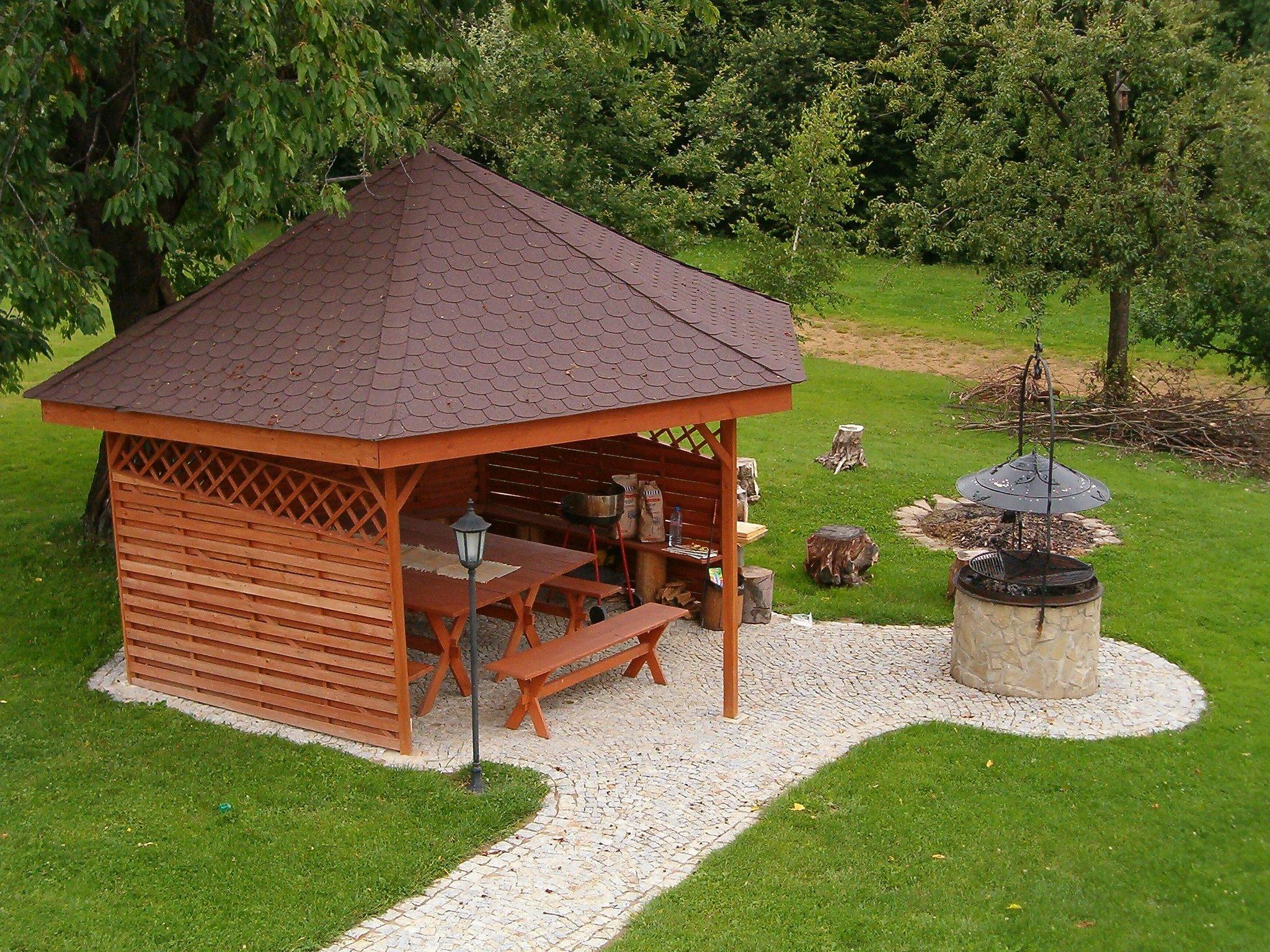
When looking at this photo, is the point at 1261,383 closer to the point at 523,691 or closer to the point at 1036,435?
the point at 1036,435

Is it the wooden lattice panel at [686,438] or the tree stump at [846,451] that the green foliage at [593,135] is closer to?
the wooden lattice panel at [686,438]

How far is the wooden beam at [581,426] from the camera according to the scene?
7309 millimetres

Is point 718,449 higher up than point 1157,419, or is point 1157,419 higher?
point 718,449

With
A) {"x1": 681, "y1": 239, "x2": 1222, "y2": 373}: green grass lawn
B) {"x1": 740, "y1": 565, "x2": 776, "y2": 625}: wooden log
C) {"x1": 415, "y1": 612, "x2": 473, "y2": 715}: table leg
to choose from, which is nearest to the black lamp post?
{"x1": 415, "y1": 612, "x2": 473, "y2": 715}: table leg

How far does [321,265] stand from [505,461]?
12.5 feet

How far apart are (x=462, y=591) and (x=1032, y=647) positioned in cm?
424

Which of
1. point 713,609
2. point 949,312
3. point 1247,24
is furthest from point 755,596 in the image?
point 1247,24

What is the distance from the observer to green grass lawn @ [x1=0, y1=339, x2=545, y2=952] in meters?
6.30

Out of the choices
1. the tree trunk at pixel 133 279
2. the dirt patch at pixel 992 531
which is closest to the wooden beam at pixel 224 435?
the tree trunk at pixel 133 279

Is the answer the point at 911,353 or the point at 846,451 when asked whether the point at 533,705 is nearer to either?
Result: the point at 846,451

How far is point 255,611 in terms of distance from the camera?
8484 millimetres

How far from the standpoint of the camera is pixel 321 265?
8.86 meters

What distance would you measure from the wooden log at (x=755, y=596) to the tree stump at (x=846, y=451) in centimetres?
492

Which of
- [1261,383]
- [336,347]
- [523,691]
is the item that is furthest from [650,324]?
[1261,383]
